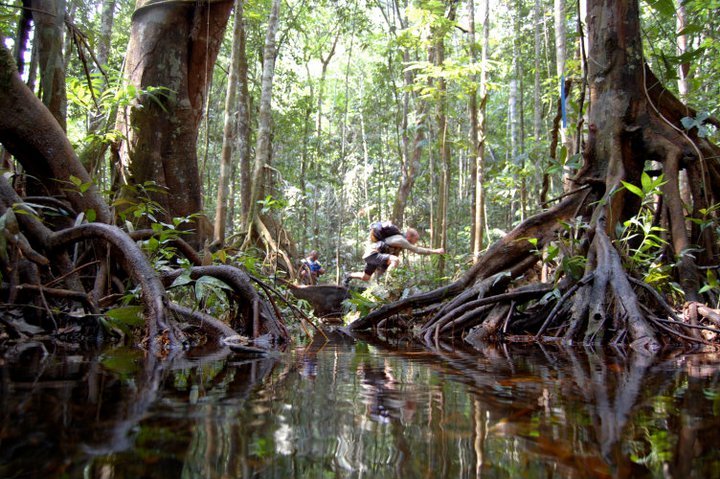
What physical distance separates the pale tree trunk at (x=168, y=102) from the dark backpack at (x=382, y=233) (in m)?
4.08

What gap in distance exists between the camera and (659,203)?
4.87m

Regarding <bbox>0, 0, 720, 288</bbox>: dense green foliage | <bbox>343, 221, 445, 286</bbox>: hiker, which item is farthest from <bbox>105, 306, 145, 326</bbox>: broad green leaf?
<bbox>343, 221, 445, 286</bbox>: hiker

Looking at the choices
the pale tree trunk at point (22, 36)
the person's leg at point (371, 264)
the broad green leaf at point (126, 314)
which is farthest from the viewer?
the person's leg at point (371, 264)

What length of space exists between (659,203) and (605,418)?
4.13m

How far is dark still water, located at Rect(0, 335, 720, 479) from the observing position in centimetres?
96

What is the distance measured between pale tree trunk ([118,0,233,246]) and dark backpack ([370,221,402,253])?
408 centimetres

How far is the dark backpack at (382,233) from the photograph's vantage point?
991cm

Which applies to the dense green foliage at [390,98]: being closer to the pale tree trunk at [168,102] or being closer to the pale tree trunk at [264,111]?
the pale tree trunk at [168,102]

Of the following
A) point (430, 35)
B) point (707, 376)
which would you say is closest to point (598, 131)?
point (707, 376)

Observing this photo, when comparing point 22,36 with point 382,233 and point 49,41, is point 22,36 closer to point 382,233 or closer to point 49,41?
point 49,41

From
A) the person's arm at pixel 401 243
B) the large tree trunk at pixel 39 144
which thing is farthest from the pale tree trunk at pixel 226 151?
the large tree trunk at pixel 39 144

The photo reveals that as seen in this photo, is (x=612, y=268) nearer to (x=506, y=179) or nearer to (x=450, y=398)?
(x=450, y=398)

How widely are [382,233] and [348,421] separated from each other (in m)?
8.63

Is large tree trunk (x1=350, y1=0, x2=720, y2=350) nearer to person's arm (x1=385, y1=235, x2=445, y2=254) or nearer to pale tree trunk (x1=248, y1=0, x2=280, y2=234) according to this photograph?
person's arm (x1=385, y1=235, x2=445, y2=254)
